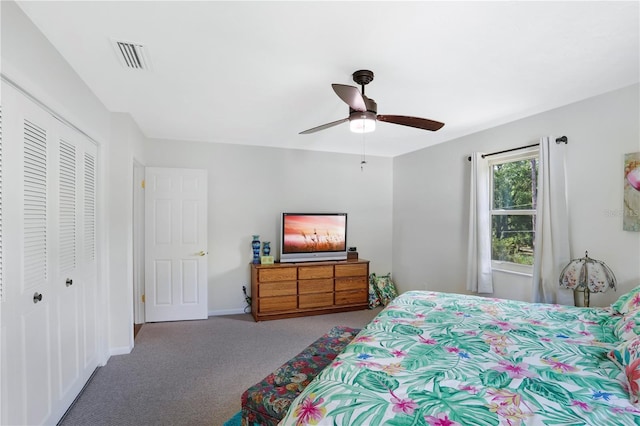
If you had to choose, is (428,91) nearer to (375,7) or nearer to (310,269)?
(375,7)

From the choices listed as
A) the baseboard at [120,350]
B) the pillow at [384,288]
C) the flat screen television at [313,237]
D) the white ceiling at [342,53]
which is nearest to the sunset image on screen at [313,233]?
the flat screen television at [313,237]

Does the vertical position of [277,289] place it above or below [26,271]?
below

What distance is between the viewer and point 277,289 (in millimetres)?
4207

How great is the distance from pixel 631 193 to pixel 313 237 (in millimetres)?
3411

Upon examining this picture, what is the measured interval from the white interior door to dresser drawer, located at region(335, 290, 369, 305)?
1.87m

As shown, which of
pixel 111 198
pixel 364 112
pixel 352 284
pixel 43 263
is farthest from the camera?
pixel 352 284

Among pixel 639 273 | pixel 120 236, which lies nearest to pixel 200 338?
pixel 120 236

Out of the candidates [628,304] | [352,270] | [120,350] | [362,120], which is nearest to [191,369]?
[120,350]

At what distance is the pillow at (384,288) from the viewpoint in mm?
4883

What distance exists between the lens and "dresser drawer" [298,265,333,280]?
14.2 ft

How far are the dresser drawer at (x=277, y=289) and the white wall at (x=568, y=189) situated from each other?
1.94 metres

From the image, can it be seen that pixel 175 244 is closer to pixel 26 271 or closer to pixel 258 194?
pixel 258 194

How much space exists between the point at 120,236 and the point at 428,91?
3.22m

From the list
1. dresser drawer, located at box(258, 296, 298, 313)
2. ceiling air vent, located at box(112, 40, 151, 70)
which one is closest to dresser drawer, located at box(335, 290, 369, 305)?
dresser drawer, located at box(258, 296, 298, 313)
